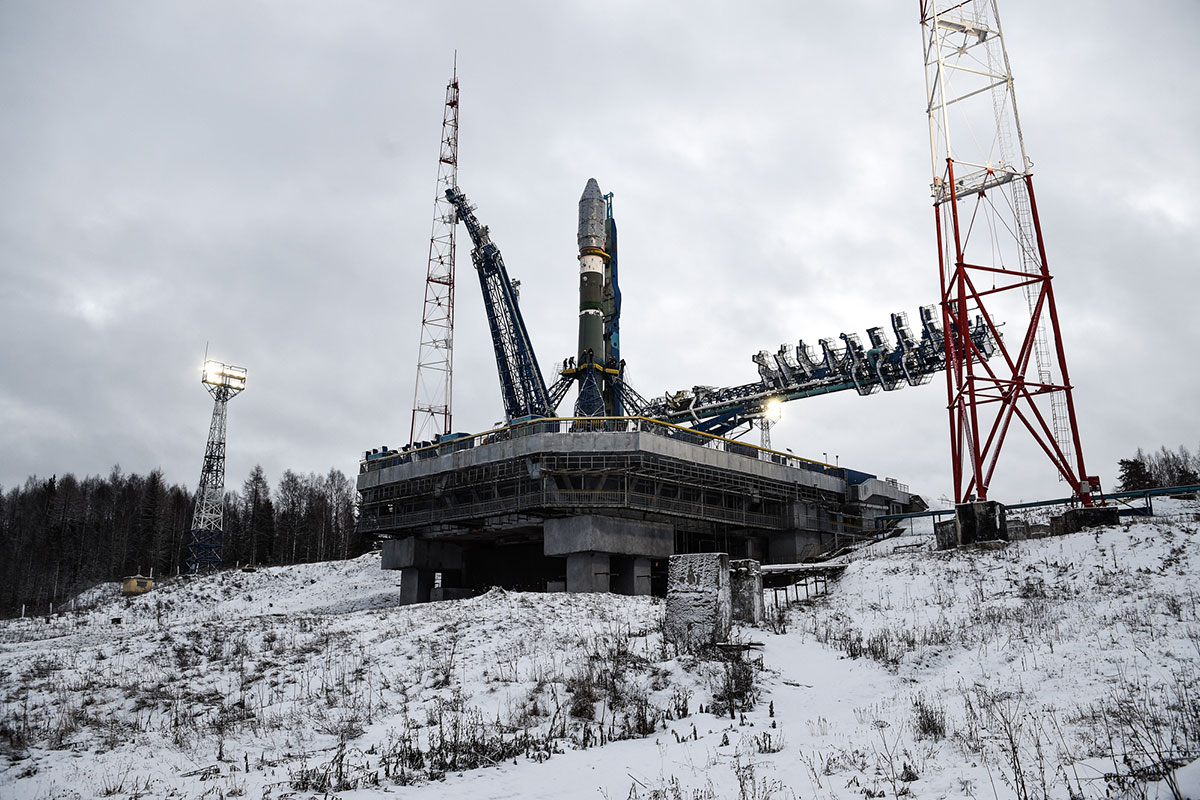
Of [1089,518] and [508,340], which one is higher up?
[508,340]

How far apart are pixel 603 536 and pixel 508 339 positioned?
30.9 m

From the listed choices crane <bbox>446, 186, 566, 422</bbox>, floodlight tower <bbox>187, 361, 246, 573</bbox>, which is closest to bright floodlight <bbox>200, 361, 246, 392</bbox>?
floodlight tower <bbox>187, 361, 246, 573</bbox>

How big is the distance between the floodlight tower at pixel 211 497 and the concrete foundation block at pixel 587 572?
4691 centimetres

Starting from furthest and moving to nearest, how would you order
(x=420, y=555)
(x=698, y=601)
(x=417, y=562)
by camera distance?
(x=420, y=555) → (x=417, y=562) → (x=698, y=601)

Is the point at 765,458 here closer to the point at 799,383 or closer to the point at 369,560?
the point at 799,383

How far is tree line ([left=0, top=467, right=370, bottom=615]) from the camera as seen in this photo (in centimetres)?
8731

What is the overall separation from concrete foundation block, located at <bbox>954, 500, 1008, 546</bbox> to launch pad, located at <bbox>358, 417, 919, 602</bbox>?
55.7 feet

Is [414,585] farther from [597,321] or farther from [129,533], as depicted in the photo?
[129,533]

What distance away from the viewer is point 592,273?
2697 inches

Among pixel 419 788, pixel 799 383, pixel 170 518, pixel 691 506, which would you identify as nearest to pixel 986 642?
pixel 419 788

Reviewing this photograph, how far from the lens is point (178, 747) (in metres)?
11.8

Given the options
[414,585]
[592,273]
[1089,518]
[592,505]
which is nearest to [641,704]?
[1089,518]

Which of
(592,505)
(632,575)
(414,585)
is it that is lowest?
(414,585)

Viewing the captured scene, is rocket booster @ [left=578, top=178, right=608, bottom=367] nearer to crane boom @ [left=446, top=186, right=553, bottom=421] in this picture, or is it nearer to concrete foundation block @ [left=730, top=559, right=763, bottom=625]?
crane boom @ [left=446, top=186, right=553, bottom=421]
